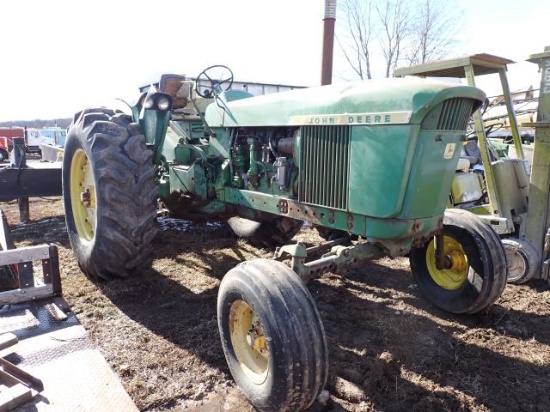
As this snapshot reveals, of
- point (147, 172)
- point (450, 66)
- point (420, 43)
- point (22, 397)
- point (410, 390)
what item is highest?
point (420, 43)

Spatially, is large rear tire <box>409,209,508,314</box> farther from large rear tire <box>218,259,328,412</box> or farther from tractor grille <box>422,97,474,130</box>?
large rear tire <box>218,259,328,412</box>

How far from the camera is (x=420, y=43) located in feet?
63.0

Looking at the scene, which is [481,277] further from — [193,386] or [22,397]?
[22,397]

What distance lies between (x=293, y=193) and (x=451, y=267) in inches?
57.9

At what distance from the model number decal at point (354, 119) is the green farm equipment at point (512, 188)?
2155 millimetres

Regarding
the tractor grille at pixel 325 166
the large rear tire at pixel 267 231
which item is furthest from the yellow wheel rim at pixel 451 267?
the large rear tire at pixel 267 231

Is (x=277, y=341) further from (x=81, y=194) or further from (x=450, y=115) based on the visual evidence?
(x=81, y=194)

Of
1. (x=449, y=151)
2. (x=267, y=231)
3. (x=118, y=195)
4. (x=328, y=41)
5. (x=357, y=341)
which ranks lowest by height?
(x=357, y=341)

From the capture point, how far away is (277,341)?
218 centimetres

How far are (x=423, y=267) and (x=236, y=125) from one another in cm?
196

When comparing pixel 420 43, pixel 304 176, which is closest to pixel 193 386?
pixel 304 176

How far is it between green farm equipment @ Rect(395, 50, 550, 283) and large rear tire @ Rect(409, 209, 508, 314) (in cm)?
76

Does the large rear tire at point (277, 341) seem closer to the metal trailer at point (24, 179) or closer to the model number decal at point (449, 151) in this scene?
the model number decal at point (449, 151)

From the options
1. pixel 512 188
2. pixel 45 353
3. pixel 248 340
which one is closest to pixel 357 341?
pixel 248 340
